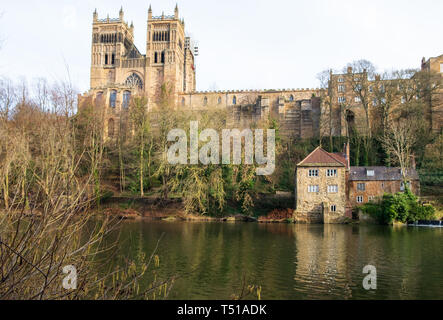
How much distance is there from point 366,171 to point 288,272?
26.9 m

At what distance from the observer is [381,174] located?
124 feet

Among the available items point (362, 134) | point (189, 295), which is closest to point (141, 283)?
point (189, 295)

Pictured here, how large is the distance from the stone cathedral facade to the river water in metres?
37.5

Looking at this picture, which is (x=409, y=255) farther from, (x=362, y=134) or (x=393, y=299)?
(x=362, y=134)

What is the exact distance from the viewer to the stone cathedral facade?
61688 mm

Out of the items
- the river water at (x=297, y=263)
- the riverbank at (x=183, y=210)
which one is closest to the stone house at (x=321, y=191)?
the riverbank at (x=183, y=210)

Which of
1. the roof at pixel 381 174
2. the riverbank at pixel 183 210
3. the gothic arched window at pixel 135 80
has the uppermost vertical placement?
the gothic arched window at pixel 135 80

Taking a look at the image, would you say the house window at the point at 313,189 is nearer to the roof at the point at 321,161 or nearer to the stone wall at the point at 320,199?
the stone wall at the point at 320,199

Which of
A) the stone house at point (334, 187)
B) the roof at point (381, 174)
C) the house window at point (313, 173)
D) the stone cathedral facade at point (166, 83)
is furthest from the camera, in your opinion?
the stone cathedral facade at point (166, 83)

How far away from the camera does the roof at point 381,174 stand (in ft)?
123

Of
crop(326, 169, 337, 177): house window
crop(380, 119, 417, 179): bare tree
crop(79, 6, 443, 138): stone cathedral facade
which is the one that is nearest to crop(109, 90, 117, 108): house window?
crop(79, 6, 443, 138): stone cathedral facade
